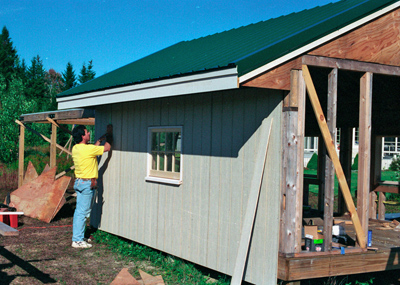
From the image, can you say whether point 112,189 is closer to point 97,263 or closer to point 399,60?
point 97,263

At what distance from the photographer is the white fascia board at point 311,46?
16.3 feet

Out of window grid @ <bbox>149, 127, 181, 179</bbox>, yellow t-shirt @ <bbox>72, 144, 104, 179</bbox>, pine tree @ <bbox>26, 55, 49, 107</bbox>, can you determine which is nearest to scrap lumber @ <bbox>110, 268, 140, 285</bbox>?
window grid @ <bbox>149, 127, 181, 179</bbox>

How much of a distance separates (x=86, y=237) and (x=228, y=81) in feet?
19.0

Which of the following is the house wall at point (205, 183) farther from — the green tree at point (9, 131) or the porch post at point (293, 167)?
the green tree at point (9, 131)

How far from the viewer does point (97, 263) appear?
7480 millimetres

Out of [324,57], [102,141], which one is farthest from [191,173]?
[102,141]

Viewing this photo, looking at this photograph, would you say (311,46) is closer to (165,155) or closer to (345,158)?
(165,155)

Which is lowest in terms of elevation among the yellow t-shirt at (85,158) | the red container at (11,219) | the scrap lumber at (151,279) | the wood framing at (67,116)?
the scrap lumber at (151,279)

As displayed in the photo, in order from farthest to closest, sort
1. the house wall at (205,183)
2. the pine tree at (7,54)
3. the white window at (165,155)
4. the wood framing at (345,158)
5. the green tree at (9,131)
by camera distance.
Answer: the pine tree at (7,54), the green tree at (9,131), the wood framing at (345,158), the white window at (165,155), the house wall at (205,183)

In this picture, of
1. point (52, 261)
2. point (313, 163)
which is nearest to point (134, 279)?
point (52, 261)

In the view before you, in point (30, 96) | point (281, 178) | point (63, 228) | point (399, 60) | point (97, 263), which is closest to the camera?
point (281, 178)

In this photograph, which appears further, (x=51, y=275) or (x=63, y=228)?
(x=63, y=228)

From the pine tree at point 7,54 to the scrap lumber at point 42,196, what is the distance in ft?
114

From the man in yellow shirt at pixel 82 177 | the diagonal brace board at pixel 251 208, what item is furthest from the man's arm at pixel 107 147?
the diagonal brace board at pixel 251 208
